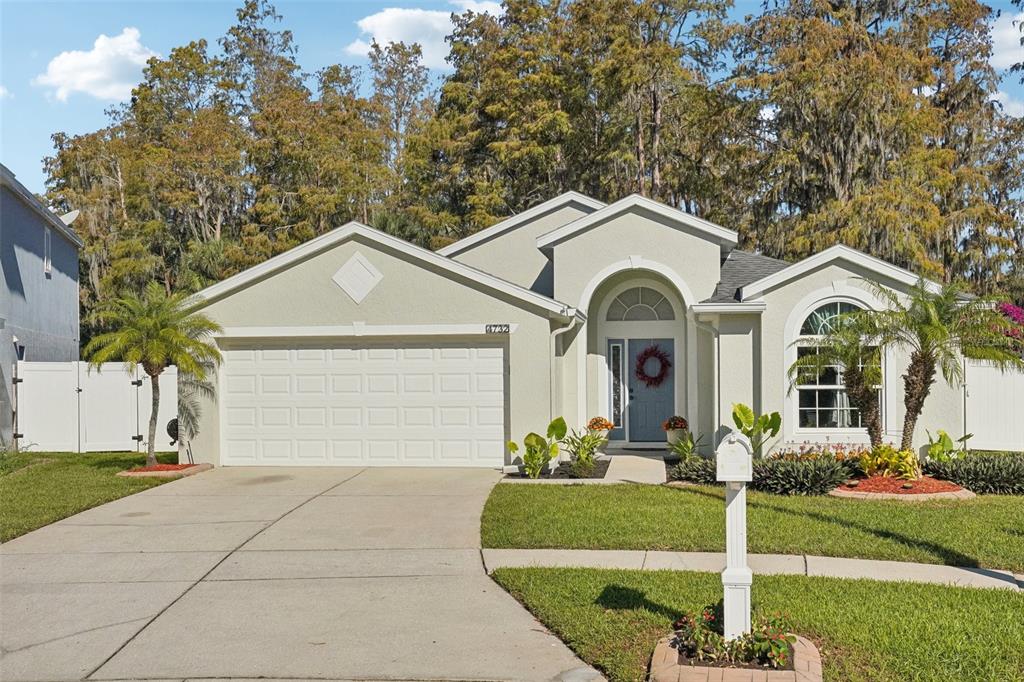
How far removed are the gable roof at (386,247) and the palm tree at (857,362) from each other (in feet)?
13.7

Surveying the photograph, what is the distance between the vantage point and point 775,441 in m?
14.6

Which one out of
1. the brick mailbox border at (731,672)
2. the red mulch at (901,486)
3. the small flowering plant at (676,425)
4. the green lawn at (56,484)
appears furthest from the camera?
the small flowering plant at (676,425)

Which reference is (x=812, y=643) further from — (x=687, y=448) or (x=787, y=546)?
(x=687, y=448)

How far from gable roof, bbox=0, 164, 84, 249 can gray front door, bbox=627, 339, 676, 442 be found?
13.0m

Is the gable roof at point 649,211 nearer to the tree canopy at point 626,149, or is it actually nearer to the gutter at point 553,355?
the gutter at point 553,355

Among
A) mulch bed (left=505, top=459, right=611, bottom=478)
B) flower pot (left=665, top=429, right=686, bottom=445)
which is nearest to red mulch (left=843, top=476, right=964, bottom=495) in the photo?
mulch bed (left=505, top=459, right=611, bottom=478)

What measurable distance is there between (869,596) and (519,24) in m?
30.5

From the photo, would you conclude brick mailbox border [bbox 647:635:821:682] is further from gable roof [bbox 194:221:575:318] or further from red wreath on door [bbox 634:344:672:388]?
red wreath on door [bbox 634:344:672:388]

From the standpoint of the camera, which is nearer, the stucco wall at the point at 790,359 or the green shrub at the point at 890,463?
the green shrub at the point at 890,463

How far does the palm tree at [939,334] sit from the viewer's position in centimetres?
1272

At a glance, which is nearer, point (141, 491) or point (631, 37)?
point (141, 491)

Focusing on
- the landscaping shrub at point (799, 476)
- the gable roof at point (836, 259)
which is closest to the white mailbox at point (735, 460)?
the landscaping shrub at point (799, 476)

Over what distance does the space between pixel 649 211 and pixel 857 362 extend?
5.37 meters

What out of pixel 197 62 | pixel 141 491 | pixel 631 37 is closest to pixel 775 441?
pixel 141 491
